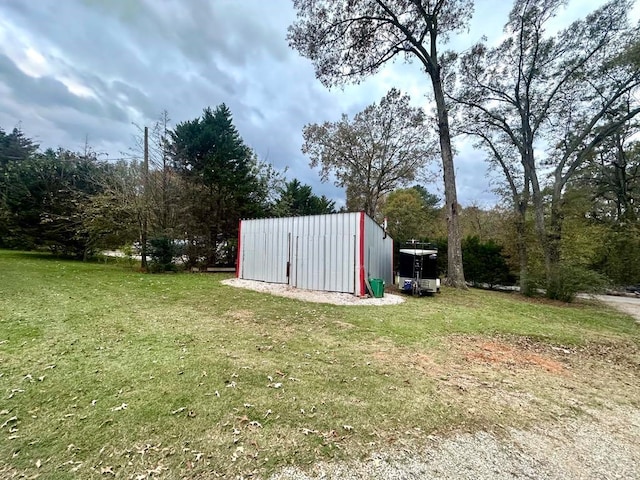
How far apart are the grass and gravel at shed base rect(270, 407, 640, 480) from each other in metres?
0.13

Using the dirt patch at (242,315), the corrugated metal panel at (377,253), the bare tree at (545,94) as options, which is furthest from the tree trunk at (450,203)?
the dirt patch at (242,315)

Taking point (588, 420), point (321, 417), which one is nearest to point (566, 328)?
point (588, 420)

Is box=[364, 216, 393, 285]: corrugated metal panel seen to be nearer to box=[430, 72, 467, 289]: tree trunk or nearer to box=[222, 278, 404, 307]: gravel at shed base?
box=[222, 278, 404, 307]: gravel at shed base

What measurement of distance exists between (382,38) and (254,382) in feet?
43.7

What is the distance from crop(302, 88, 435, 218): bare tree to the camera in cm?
1750

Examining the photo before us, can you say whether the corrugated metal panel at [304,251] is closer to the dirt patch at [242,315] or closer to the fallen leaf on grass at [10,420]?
the dirt patch at [242,315]

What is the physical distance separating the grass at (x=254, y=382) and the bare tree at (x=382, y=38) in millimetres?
7345

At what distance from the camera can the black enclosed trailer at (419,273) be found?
8578 mm

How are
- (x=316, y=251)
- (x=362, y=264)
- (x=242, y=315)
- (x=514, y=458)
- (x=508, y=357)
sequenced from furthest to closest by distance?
(x=316, y=251) < (x=362, y=264) < (x=242, y=315) < (x=508, y=357) < (x=514, y=458)

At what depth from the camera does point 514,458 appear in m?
1.81

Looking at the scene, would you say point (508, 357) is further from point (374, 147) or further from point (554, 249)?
point (374, 147)

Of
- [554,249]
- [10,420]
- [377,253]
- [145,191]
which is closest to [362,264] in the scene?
[377,253]

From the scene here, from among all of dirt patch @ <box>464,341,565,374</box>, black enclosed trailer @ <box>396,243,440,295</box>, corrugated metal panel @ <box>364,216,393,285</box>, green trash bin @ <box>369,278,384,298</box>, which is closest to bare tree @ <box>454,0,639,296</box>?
black enclosed trailer @ <box>396,243,440,295</box>

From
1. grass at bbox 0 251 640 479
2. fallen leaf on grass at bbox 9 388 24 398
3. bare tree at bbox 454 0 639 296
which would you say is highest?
bare tree at bbox 454 0 639 296
